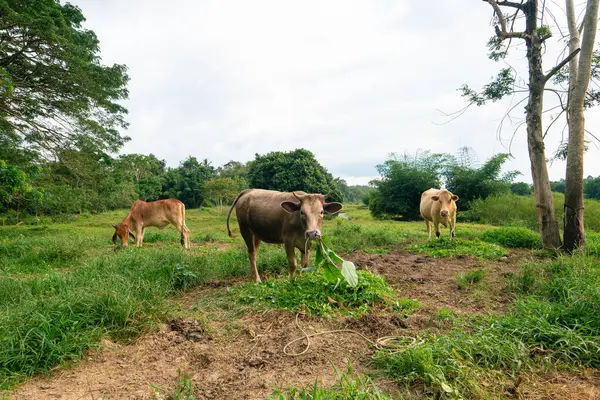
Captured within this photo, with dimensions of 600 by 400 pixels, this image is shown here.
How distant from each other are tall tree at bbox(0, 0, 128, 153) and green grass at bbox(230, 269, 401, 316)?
9.23 metres

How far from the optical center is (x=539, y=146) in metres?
6.70

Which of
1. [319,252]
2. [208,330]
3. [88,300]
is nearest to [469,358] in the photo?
[319,252]

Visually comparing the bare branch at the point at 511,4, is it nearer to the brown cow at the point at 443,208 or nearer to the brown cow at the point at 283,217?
the brown cow at the point at 443,208

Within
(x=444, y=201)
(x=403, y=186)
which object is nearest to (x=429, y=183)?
(x=403, y=186)

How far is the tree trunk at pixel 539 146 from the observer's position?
6656mm

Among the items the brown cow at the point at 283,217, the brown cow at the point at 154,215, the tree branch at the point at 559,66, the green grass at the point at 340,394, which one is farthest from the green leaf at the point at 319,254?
the brown cow at the point at 154,215

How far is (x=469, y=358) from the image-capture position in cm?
259

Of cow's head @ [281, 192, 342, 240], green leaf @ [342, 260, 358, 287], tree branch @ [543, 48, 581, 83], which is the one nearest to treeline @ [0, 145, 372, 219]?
cow's head @ [281, 192, 342, 240]

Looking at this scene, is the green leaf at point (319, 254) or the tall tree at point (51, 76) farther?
the tall tree at point (51, 76)

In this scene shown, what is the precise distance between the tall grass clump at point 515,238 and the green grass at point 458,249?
113cm

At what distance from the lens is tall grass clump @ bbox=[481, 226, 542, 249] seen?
28.1 feet

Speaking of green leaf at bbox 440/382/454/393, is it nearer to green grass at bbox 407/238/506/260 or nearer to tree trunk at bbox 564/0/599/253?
tree trunk at bbox 564/0/599/253

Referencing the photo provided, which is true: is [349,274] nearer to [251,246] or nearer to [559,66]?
[251,246]

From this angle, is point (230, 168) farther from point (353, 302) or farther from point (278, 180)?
point (353, 302)
